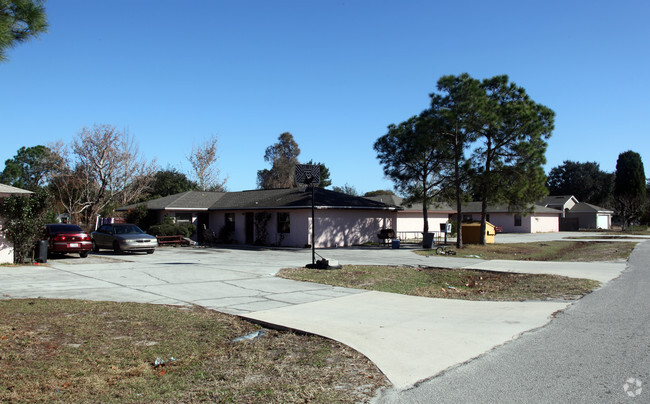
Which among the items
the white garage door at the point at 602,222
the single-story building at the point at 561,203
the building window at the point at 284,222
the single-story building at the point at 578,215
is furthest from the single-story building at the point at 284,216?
the white garage door at the point at 602,222

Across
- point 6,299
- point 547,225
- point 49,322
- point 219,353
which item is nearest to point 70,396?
point 219,353

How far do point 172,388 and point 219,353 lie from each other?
4.39 ft

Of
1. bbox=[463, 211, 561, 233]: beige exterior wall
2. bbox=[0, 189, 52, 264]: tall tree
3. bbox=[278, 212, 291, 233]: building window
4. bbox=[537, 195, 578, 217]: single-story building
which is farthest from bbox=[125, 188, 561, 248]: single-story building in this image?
bbox=[537, 195, 578, 217]: single-story building

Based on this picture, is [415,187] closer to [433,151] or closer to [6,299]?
[433,151]

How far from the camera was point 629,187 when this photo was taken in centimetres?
6712

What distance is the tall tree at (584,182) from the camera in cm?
8294

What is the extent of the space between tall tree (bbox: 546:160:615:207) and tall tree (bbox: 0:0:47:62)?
282 ft

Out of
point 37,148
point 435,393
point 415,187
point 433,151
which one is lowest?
point 435,393

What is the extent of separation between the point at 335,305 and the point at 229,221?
80.2ft

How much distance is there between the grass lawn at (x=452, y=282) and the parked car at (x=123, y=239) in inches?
368

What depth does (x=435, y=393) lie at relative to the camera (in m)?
4.80

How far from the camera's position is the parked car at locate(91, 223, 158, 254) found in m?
21.5

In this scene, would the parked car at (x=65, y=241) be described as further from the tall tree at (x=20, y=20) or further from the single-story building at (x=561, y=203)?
the single-story building at (x=561, y=203)

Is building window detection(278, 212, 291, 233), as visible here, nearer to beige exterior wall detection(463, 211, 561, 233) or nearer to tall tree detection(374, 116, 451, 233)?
tall tree detection(374, 116, 451, 233)
